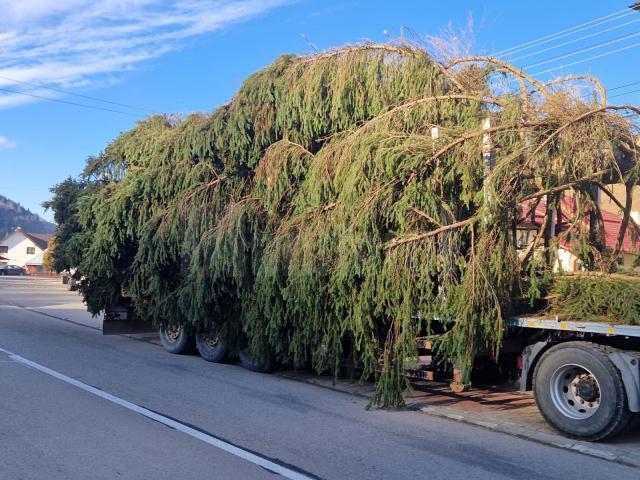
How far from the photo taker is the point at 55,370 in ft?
34.2

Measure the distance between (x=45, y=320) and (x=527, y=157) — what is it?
16.7 metres

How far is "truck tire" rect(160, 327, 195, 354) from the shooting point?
1290 centimetres

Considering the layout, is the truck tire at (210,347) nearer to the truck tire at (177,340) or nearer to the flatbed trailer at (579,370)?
the truck tire at (177,340)

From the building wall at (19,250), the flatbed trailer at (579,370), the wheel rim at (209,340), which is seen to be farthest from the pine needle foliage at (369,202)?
the building wall at (19,250)

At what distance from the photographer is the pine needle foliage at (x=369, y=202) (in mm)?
7715

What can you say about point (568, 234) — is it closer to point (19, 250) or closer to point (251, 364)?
point (251, 364)

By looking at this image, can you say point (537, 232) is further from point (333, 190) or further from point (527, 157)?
point (333, 190)

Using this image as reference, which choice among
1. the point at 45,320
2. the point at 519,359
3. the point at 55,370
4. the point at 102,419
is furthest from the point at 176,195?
the point at 45,320

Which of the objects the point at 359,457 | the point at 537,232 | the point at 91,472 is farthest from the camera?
the point at 537,232

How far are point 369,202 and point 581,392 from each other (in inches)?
132

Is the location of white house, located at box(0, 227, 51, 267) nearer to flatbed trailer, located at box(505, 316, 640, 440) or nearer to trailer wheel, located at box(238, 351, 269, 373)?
trailer wheel, located at box(238, 351, 269, 373)

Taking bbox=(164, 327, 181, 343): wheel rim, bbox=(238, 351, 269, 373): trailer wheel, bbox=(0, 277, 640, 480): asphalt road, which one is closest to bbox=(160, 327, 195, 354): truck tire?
bbox=(164, 327, 181, 343): wheel rim

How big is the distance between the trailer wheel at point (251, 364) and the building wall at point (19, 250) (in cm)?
10106

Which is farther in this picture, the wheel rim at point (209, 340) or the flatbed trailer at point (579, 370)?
→ the wheel rim at point (209, 340)
